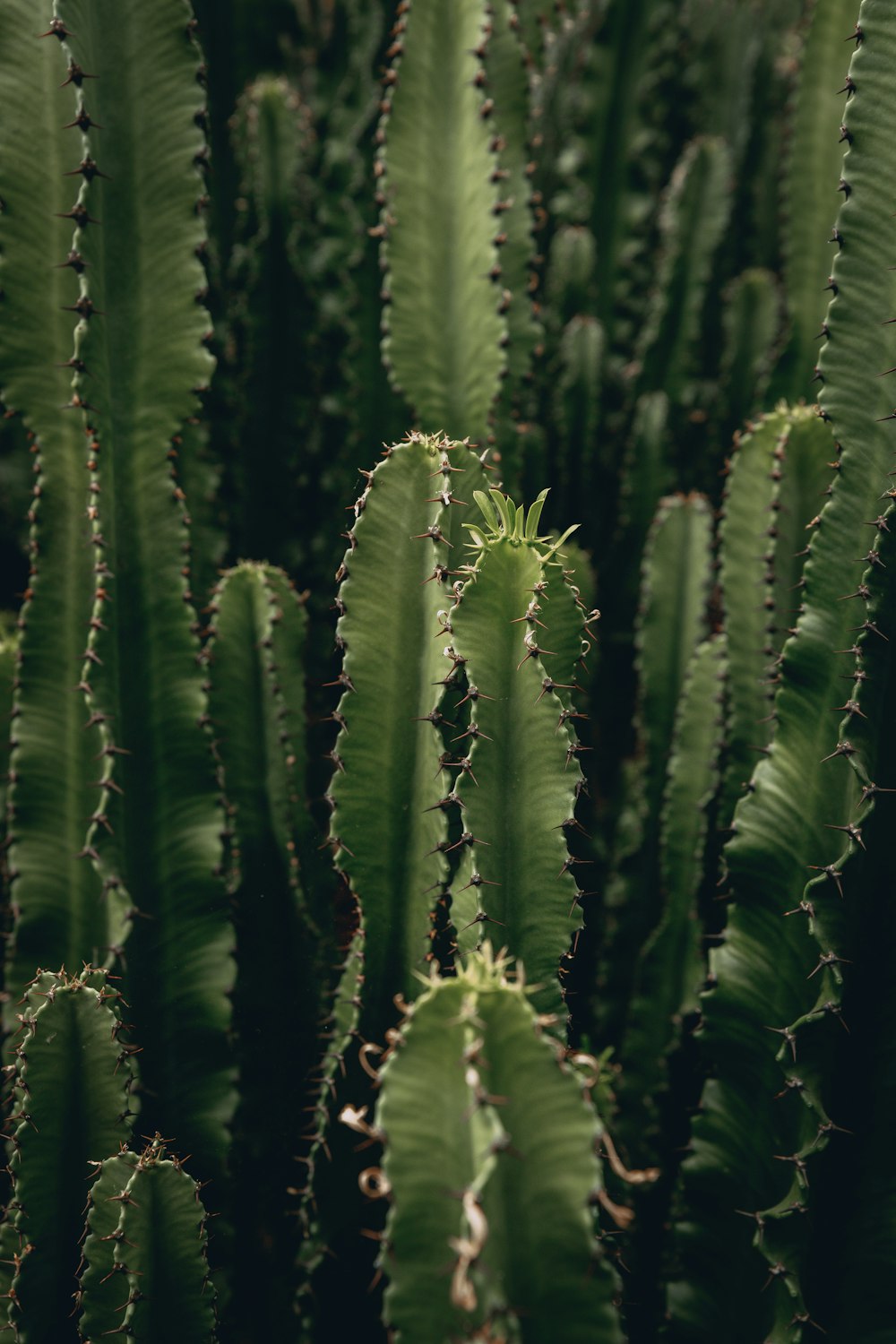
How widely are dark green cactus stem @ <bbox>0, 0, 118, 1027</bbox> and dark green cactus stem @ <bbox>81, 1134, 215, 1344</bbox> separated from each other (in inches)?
22.4

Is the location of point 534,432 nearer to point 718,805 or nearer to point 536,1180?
point 718,805

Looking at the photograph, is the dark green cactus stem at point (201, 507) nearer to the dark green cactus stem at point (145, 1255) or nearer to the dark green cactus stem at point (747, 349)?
the dark green cactus stem at point (145, 1255)

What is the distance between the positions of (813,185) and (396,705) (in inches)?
75.8

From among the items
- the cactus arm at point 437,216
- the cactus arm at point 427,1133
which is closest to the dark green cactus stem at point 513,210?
the cactus arm at point 437,216

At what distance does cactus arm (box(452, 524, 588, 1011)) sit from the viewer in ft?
4.74

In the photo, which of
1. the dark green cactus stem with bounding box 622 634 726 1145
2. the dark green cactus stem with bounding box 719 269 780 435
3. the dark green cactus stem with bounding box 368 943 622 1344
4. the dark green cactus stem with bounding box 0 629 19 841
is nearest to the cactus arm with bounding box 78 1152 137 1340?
the dark green cactus stem with bounding box 368 943 622 1344

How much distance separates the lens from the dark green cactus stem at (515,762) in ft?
4.74

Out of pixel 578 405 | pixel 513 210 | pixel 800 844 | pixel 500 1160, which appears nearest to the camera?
pixel 500 1160

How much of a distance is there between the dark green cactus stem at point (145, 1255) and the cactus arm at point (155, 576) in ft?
1.30

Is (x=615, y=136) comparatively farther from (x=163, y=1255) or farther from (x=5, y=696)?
(x=163, y=1255)

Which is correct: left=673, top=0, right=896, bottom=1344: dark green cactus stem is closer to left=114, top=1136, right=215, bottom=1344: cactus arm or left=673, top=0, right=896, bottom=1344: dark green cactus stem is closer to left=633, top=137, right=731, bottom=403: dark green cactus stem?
left=114, top=1136, right=215, bottom=1344: cactus arm

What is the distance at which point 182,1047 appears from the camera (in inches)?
74.7

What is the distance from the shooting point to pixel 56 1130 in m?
1.54

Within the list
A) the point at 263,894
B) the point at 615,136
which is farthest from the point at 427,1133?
the point at 615,136
